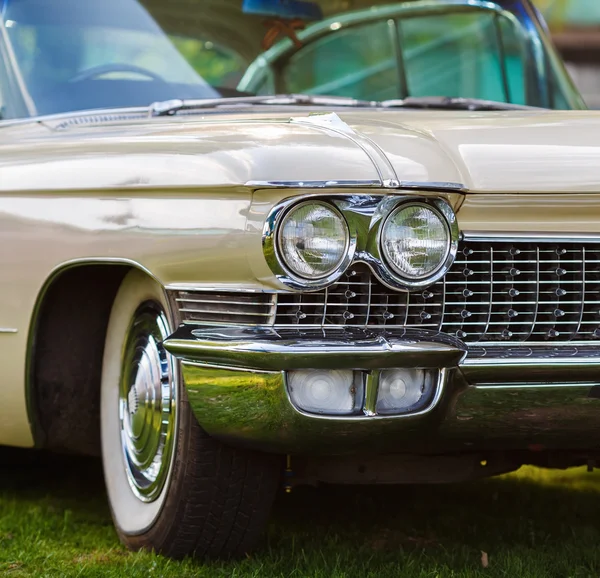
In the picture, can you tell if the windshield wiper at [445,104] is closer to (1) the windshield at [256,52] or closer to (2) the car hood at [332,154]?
(1) the windshield at [256,52]

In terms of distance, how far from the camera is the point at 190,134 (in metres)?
2.82

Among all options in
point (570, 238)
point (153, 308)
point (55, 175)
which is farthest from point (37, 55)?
point (570, 238)

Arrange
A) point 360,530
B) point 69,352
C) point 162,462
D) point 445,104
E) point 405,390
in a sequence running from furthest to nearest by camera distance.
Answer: point 445,104
point 360,530
point 69,352
point 162,462
point 405,390

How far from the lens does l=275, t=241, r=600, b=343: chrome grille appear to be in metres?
2.55

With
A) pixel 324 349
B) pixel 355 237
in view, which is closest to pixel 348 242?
pixel 355 237

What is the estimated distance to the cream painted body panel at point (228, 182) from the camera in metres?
2.54

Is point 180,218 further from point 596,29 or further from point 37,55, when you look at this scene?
point 596,29

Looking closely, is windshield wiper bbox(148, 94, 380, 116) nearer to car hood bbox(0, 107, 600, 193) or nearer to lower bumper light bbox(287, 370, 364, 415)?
car hood bbox(0, 107, 600, 193)

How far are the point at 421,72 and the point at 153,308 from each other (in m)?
1.95

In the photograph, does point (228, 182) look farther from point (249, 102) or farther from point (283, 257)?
point (249, 102)

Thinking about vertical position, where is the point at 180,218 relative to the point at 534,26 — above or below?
below

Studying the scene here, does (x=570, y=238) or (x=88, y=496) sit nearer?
(x=570, y=238)

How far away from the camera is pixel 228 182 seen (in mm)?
2553

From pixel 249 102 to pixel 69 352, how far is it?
3.59 ft
